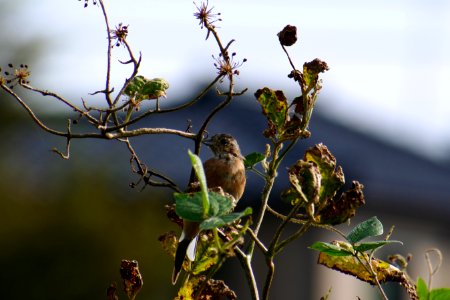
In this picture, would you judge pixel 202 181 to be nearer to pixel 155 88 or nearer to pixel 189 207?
pixel 189 207

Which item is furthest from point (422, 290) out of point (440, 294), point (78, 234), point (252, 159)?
point (78, 234)

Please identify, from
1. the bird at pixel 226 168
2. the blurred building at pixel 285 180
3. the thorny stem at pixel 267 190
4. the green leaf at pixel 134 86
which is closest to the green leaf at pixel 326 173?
the thorny stem at pixel 267 190

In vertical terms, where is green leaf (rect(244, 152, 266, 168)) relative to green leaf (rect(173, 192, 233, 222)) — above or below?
above

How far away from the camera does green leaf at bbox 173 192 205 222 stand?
1074mm

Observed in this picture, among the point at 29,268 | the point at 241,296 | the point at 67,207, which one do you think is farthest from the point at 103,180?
the point at 241,296

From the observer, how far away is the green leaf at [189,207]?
107cm

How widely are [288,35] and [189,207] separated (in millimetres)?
385

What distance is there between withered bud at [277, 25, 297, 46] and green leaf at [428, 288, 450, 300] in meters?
0.41

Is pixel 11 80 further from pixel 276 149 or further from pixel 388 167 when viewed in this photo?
pixel 388 167

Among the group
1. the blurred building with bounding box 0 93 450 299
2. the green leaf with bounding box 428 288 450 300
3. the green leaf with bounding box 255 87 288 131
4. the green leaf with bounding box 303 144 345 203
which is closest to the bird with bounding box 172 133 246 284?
the green leaf with bounding box 255 87 288 131

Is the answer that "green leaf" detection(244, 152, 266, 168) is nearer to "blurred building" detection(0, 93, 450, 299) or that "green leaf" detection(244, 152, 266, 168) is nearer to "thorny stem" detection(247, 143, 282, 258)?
"thorny stem" detection(247, 143, 282, 258)

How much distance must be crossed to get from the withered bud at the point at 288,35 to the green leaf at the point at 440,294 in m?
0.41

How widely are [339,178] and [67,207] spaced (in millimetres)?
9088

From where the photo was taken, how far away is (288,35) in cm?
138
